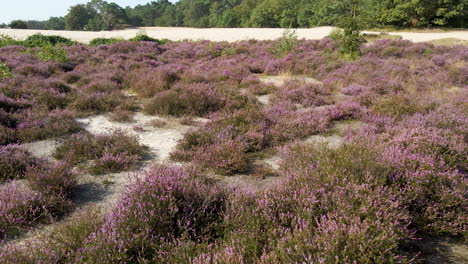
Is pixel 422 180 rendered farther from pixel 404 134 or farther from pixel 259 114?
pixel 259 114

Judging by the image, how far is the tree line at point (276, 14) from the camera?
131ft

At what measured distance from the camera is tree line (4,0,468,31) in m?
40.0

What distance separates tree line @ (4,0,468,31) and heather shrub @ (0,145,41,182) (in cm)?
1640

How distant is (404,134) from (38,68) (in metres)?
14.4

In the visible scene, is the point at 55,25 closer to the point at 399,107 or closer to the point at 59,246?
the point at 399,107

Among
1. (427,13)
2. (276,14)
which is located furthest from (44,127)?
(276,14)

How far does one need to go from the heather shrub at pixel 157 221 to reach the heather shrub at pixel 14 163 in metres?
2.55

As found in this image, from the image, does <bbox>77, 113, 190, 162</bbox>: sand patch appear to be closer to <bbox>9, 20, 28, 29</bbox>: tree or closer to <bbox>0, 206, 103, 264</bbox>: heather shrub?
<bbox>0, 206, 103, 264</bbox>: heather shrub

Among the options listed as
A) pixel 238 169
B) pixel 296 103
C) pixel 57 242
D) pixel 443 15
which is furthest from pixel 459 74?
pixel 443 15

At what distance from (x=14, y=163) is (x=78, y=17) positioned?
108 metres

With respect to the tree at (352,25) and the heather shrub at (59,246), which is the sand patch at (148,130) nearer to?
the heather shrub at (59,246)

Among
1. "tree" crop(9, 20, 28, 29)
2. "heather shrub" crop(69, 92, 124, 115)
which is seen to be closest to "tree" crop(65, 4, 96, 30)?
"tree" crop(9, 20, 28, 29)

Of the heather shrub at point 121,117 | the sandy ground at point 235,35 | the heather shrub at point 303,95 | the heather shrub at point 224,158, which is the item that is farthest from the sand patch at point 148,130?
the sandy ground at point 235,35

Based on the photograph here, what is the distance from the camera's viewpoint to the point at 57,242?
2799 millimetres
